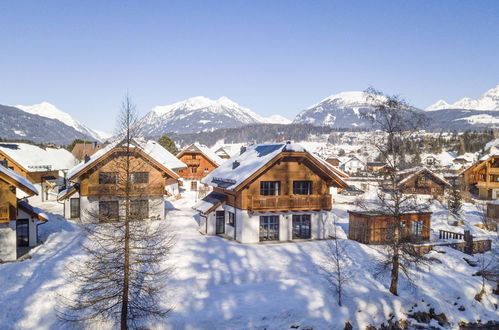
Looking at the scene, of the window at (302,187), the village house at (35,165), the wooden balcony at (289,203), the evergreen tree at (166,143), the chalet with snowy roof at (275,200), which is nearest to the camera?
the wooden balcony at (289,203)

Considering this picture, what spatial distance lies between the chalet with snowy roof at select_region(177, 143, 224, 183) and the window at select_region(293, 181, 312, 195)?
4504 cm

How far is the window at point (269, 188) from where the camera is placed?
30.6m

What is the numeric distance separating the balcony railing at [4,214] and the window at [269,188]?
1729cm

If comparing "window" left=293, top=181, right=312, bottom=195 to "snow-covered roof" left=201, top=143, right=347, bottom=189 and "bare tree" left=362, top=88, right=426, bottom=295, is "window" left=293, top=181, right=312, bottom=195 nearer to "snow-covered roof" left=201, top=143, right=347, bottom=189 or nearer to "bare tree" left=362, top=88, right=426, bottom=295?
"snow-covered roof" left=201, top=143, right=347, bottom=189

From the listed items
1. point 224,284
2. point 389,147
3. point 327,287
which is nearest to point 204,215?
point 224,284

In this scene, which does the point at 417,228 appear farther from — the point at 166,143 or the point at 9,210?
the point at 166,143

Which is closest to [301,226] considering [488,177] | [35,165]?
[35,165]

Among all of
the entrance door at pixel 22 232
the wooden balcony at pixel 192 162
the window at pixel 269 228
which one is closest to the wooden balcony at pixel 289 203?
the window at pixel 269 228

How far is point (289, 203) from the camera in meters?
30.5

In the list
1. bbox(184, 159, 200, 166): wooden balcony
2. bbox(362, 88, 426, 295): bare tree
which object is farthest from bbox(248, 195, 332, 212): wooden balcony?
bbox(184, 159, 200, 166): wooden balcony

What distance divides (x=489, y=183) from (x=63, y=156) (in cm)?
7233

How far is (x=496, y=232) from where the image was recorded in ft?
125

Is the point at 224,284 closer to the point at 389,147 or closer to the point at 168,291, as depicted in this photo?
the point at 168,291

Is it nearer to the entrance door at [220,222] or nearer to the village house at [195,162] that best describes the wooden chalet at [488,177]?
the village house at [195,162]
